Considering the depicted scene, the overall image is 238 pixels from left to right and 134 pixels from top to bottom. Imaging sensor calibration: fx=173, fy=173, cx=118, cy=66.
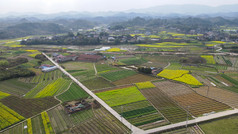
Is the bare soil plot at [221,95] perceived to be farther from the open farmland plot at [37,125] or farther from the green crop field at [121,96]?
the open farmland plot at [37,125]

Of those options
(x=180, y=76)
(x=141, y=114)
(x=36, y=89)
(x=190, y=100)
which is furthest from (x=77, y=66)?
(x=190, y=100)

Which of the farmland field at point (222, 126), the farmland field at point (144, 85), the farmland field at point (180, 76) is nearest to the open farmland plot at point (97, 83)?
the farmland field at point (144, 85)

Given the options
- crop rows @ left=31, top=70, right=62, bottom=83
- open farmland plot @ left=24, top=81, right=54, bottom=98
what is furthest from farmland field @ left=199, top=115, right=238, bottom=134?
crop rows @ left=31, top=70, right=62, bottom=83

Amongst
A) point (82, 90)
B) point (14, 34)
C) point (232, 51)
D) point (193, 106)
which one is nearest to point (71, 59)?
point (82, 90)

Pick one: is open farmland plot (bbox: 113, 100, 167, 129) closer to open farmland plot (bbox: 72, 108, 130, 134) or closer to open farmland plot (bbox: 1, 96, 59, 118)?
open farmland plot (bbox: 72, 108, 130, 134)

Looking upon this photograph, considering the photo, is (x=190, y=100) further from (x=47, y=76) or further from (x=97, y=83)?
(x=47, y=76)

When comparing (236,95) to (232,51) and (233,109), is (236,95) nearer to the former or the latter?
(233,109)
